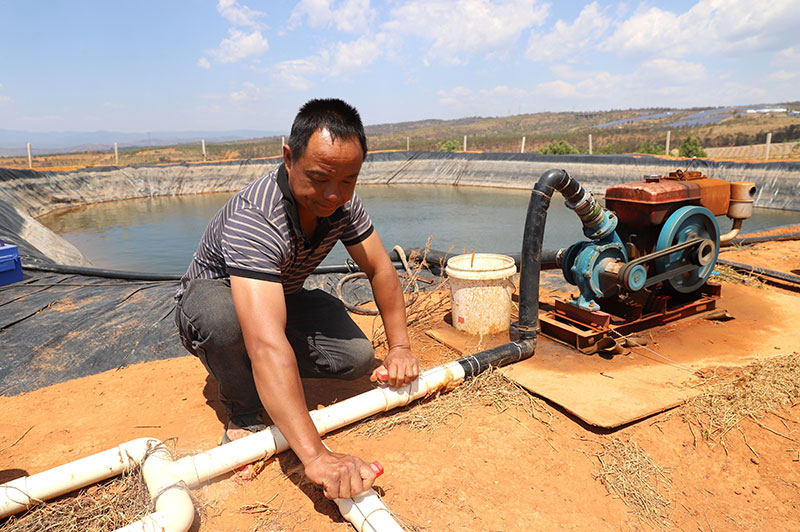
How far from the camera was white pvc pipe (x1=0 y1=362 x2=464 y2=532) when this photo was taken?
1664mm

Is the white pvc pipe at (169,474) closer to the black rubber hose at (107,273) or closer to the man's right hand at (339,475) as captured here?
the man's right hand at (339,475)

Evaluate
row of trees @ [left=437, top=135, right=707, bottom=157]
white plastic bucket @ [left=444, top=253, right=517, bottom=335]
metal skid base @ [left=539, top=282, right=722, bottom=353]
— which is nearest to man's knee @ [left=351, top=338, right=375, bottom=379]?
white plastic bucket @ [left=444, top=253, right=517, bottom=335]

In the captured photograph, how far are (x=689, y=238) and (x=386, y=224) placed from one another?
30.1ft

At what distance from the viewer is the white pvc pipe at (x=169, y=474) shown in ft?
5.46

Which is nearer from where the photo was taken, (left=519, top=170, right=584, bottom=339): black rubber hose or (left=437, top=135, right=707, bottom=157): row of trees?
(left=519, top=170, right=584, bottom=339): black rubber hose

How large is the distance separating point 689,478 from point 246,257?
6.96 feet

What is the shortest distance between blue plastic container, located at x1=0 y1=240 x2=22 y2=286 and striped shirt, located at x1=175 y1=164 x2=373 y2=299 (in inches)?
153

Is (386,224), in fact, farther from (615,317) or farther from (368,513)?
(368,513)

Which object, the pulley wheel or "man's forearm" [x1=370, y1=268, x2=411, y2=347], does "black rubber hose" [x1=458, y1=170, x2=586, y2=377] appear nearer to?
"man's forearm" [x1=370, y1=268, x2=411, y2=347]

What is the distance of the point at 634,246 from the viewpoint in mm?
3543

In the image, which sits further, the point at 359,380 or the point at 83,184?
the point at 83,184

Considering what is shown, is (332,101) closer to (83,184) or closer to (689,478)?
(689,478)

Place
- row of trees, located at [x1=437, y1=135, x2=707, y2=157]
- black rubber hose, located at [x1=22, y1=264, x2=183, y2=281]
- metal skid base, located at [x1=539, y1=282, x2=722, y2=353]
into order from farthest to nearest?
1. row of trees, located at [x1=437, y1=135, x2=707, y2=157]
2. black rubber hose, located at [x1=22, y1=264, x2=183, y2=281]
3. metal skid base, located at [x1=539, y1=282, x2=722, y2=353]

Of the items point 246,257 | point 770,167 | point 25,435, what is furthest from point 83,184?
point 770,167
